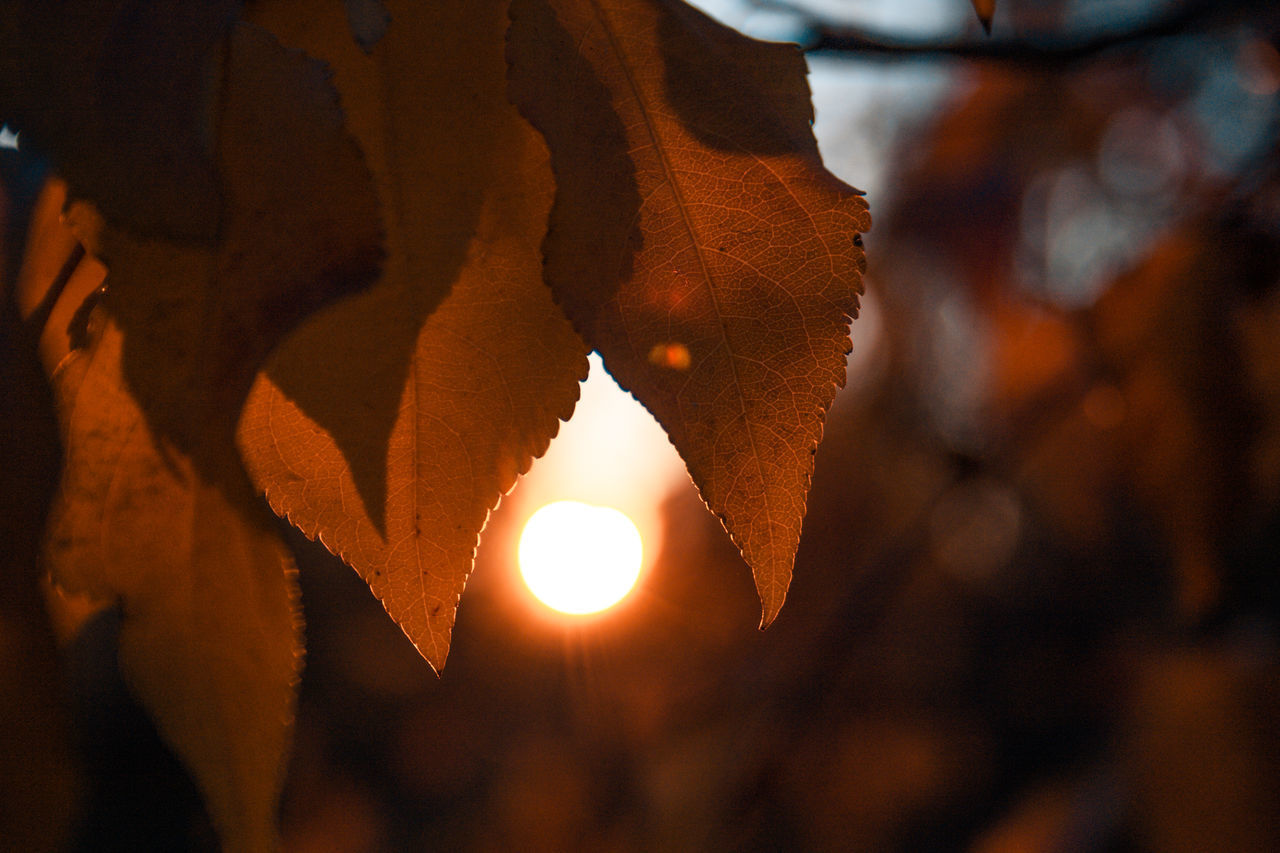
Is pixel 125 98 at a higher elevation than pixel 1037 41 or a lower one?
lower

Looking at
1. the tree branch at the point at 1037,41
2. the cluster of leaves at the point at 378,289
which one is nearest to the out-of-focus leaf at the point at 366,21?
the cluster of leaves at the point at 378,289

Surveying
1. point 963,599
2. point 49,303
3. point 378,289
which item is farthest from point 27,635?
point 963,599

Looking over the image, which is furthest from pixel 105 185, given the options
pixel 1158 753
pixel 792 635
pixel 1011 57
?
pixel 792 635

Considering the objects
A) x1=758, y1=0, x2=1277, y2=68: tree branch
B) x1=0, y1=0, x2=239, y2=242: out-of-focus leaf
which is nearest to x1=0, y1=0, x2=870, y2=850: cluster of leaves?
x1=0, y1=0, x2=239, y2=242: out-of-focus leaf

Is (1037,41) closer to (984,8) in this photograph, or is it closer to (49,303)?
(984,8)

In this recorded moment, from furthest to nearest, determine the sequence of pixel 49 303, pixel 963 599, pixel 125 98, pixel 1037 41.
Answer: pixel 963 599, pixel 1037 41, pixel 49 303, pixel 125 98
